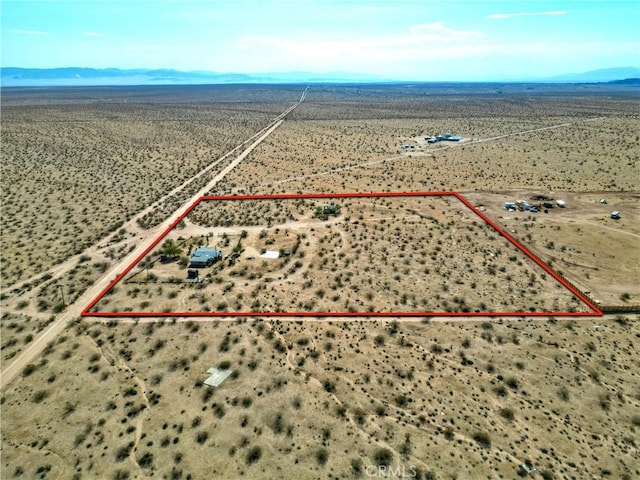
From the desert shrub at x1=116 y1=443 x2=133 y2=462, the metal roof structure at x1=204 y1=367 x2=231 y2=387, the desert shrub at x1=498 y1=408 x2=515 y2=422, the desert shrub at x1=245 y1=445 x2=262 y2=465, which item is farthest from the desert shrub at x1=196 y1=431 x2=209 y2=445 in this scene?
the desert shrub at x1=498 y1=408 x2=515 y2=422

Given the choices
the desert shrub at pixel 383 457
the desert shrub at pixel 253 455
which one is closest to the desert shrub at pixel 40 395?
the desert shrub at pixel 253 455

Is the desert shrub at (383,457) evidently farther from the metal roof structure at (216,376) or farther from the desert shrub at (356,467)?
Result: the metal roof structure at (216,376)

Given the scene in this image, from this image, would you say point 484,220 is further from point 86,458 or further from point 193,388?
point 86,458

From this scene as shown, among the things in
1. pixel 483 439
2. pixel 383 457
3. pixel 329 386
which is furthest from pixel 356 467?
pixel 483 439

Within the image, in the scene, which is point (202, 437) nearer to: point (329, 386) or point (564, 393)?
point (329, 386)

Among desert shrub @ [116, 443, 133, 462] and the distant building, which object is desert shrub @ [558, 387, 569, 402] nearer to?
desert shrub @ [116, 443, 133, 462]

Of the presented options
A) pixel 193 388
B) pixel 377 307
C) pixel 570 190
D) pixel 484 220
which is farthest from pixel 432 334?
pixel 570 190
